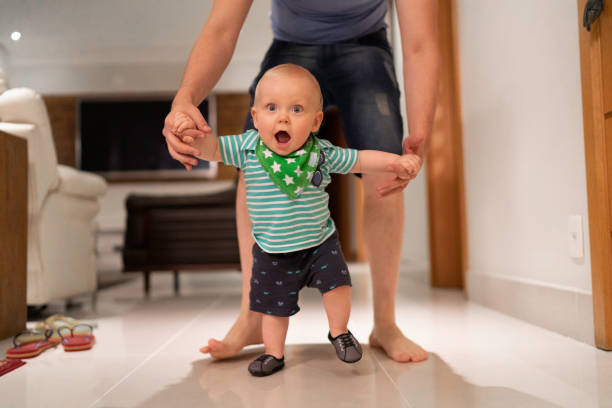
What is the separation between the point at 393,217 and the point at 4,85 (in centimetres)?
149

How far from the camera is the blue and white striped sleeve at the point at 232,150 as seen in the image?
0.98 meters

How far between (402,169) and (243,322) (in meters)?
0.52

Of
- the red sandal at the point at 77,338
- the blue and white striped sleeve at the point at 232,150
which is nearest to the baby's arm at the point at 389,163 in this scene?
the blue and white striped sleeve at the point at 232,150

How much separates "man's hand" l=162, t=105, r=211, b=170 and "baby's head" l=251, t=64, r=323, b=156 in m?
0.12

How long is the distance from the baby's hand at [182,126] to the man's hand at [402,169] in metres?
0.37

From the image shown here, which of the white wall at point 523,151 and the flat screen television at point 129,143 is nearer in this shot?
the white wall at point 523,151

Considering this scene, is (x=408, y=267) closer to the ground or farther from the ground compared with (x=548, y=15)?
closer to the ground

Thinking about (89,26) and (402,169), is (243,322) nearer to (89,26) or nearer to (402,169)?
(402,169)

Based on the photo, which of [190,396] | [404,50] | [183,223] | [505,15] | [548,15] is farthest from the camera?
[183,223]

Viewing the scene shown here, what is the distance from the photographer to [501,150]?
1.82 meters

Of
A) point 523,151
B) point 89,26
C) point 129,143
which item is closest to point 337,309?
point 523,151

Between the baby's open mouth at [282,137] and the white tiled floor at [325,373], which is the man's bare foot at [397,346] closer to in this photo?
the white tiled floor at [325,373]

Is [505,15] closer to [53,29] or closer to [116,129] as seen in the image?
[53,29]

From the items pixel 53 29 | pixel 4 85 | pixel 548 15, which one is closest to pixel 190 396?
pixel 548 15
